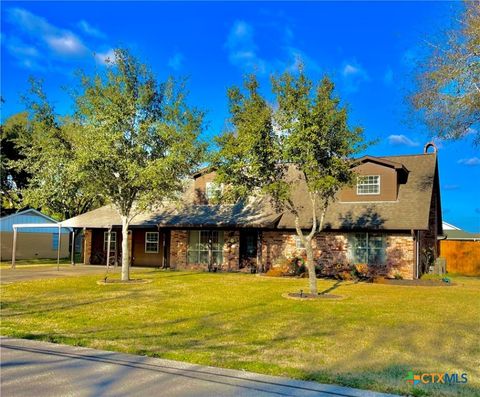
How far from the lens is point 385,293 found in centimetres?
1559

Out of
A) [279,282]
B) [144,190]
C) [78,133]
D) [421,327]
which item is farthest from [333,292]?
[78,133]

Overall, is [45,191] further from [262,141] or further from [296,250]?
[296,250]

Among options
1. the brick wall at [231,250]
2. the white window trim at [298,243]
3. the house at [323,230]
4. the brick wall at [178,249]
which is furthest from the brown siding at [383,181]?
the brick wall at [178,249]

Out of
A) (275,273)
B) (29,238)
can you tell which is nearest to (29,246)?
(29,238)

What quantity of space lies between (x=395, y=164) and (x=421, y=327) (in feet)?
42.7

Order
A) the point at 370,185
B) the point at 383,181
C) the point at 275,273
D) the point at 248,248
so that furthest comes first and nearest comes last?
the point at 248,248 → the point at 370,185 → the point at 383,181 → the point at 275,273

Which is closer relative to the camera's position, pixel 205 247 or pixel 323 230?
pixel 323 230

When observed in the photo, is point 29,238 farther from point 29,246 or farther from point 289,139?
point 289,139

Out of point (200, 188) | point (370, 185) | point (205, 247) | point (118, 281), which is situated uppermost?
point (200, 188)

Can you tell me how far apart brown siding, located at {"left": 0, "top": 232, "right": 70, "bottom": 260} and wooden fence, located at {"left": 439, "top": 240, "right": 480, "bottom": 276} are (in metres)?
27.2

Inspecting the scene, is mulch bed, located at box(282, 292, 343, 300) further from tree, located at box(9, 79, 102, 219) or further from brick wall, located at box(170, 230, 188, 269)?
brick wall, located at box(170, 230, 188, 269)

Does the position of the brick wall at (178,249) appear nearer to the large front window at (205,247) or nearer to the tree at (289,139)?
the large front window at (205,247)

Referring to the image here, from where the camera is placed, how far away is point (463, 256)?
2580cm

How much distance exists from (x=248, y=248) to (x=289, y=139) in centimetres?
1118
